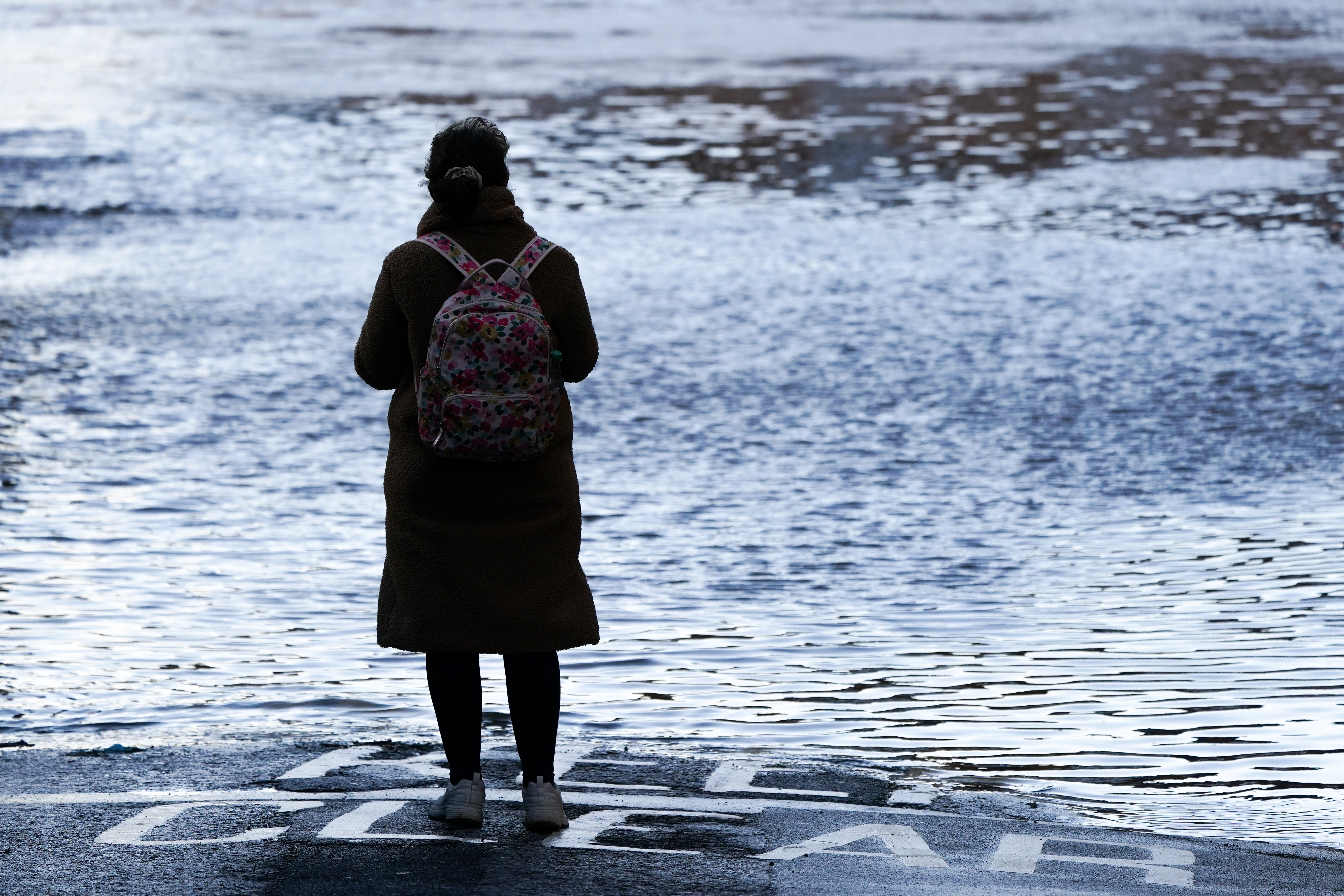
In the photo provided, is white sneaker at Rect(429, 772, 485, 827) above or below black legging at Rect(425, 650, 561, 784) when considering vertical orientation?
below

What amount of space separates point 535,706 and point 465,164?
3.67 feet

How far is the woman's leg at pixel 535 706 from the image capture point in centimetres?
452

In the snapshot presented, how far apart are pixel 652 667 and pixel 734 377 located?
4.11 meters

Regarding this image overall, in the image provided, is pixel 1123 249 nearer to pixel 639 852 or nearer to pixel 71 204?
pixel 71 204

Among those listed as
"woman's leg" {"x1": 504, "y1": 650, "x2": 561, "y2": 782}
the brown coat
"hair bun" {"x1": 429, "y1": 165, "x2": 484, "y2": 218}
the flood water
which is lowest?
the flood water

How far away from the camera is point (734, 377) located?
396 inches

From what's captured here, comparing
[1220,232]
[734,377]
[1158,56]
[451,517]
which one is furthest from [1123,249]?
[1158,56]

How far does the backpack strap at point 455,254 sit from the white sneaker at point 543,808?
104 centimetres

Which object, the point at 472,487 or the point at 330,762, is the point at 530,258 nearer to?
the point at 472,487

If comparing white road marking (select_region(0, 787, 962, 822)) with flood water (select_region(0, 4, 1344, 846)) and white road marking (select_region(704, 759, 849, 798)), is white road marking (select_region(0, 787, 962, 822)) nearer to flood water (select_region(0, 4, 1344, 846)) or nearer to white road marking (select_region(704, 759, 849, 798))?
white road marking (select_region(704, 759, 849, 798))

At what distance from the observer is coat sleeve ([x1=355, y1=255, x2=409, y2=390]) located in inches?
173

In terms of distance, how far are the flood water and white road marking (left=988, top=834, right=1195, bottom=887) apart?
1.01ft

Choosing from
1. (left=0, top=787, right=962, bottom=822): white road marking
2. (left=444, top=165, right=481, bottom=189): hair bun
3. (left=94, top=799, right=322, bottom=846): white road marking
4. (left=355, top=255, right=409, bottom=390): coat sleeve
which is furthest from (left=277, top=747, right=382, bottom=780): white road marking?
(left=444, top=165, right=481, bottom=189): hair bun

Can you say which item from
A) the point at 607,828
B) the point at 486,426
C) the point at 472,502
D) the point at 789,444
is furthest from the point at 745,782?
the point at 789,444
